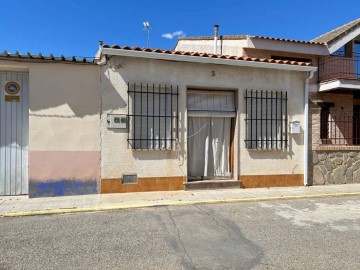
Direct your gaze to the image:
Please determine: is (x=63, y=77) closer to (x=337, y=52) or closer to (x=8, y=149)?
(x=8, y=149)

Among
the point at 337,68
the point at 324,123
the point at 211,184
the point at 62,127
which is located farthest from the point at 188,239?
the point at 337,68

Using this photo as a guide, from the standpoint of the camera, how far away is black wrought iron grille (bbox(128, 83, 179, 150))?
7480 mm

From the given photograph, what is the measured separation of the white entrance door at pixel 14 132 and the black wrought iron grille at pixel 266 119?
20.5 feet

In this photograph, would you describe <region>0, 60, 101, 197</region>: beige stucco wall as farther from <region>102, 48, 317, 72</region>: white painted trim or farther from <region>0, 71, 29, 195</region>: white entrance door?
<region>102, 48, 317, 72</region>: white painted trim

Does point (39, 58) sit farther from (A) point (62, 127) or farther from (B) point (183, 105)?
(B) point (183, 105)

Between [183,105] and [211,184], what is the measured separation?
7.99 ft

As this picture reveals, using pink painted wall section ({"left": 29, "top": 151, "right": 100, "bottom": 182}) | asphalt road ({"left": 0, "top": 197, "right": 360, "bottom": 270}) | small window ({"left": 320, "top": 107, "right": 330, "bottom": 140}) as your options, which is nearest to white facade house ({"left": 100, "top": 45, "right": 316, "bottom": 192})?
pink painted wall section ({"left": 29, "top": 151, "right": 100, "bottom": 182})

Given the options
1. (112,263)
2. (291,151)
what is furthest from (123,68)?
(291,151)

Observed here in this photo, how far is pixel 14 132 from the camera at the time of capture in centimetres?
713

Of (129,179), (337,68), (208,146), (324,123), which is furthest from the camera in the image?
(337,68)

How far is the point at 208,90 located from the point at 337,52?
8.85 meters

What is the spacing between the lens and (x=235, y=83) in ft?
26.9

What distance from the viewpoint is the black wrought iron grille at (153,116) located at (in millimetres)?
7480

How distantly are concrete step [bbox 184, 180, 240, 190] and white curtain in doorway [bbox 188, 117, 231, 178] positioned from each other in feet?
1.52
